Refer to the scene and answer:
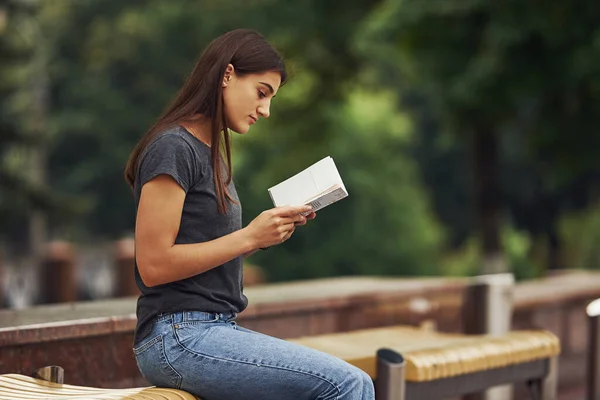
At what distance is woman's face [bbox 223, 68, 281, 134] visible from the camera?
3.63m

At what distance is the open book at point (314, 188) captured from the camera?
3664mm

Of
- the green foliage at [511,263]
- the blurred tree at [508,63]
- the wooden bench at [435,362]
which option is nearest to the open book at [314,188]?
the wooden bench at [435,362]

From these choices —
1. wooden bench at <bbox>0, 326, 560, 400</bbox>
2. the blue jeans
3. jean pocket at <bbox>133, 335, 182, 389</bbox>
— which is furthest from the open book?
wooden bench at <bbox>0, 326, 560, 400</bbox>

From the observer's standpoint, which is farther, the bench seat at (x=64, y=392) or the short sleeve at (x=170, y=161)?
the bench seat at (x=64, y=392)

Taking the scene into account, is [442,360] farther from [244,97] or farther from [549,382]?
[244,97]

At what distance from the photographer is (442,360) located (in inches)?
197

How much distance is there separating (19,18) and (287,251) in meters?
11.1

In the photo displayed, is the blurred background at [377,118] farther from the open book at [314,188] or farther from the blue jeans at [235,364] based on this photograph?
the blue jeans at [235,364]

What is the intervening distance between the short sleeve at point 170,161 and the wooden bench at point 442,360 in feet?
5.22

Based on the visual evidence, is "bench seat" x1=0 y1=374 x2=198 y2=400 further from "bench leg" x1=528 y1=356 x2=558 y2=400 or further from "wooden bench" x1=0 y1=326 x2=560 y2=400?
"bench leg" x1=528 y1=356 x2=558 y2=400

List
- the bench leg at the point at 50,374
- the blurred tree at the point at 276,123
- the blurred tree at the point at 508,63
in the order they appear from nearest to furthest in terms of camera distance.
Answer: the bench leg at the point at 50,374, the blurred tree at the point at 508,63, the blurred tree at the point at 276,123

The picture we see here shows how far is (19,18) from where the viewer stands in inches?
788

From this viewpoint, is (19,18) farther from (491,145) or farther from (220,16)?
(491,145)

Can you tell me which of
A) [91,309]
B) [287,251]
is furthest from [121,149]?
[91,309]
